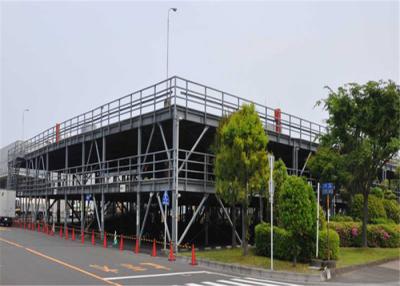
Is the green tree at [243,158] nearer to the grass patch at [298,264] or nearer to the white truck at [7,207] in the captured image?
the grass patch at [298,264]

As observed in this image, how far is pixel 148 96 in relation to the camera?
25562mm

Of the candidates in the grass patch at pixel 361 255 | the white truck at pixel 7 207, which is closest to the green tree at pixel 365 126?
the grass patch at pixel 361 255

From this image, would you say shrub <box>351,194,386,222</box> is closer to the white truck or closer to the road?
the road

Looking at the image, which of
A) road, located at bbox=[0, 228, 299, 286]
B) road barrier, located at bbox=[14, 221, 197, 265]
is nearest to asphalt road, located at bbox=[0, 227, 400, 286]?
road, located at bbox=[0, 228, 299, 286]

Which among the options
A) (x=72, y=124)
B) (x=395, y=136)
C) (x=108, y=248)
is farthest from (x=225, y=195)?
(x=72, y=124)

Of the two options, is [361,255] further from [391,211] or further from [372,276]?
[391,211]

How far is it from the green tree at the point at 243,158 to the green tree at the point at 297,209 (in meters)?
1.90

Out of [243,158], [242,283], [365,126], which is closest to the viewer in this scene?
[242,283]

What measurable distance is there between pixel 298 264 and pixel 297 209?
2475mm

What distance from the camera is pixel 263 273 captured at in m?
16.5

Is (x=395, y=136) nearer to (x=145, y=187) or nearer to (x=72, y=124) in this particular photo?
(x=145, y=187)

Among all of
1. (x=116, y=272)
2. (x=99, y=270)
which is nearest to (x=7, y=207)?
(x=99, y=270)

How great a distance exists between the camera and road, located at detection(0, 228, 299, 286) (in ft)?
46.5

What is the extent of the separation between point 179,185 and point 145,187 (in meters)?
2.82
